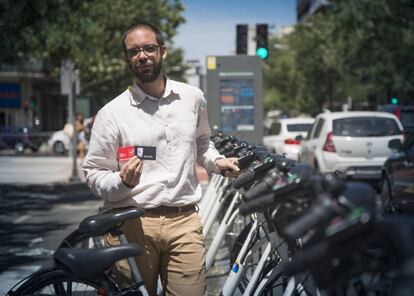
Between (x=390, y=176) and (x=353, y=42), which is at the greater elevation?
(x=353, y=42)

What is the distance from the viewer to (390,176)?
1112 centimetres

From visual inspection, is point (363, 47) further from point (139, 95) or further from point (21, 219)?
point (139, 95)

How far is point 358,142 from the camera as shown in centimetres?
1477

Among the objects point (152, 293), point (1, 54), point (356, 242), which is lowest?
point (152, 293)

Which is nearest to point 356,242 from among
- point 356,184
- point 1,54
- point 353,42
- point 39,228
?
point 356,184

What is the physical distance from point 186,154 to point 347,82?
45970 mm

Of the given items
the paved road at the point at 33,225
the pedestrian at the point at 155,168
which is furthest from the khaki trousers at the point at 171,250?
the paved road at the point at 33,225

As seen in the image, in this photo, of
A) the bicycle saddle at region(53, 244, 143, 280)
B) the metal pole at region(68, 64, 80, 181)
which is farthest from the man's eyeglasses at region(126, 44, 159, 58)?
the metal pole at region(68, 64, 80, 181)

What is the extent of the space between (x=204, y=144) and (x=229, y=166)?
30 cm

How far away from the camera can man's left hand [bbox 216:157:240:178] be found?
349cm

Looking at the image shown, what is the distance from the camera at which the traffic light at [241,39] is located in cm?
1498

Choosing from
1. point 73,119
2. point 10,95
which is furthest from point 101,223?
point 10,95

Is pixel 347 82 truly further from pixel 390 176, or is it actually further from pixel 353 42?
pixel 390 176

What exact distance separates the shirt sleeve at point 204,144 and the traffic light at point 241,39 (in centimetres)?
1141
